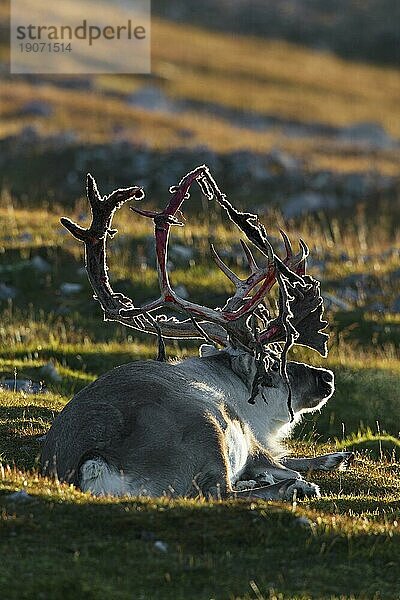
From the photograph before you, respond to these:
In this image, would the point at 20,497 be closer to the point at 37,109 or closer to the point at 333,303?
the point at 333,303

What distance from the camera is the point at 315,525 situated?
9102 millimetres

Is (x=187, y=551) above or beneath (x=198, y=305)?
beneath

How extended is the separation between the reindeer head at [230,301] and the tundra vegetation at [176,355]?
142 centimetres

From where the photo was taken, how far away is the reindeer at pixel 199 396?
1032 cm

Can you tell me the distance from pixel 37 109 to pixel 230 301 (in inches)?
1563

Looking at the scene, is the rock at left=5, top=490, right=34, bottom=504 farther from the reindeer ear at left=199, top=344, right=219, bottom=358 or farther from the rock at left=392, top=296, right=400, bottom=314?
the rock at left=392, top=296, right=400, bottom=314

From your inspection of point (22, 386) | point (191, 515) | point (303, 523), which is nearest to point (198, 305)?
point (191, 515)

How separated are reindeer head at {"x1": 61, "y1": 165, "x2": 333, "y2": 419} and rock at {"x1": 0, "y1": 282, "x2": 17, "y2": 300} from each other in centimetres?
826

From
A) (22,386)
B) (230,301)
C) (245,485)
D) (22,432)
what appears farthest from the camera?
(22,386)

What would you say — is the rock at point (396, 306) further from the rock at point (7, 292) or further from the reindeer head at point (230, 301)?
the reindeer head at point (230, 301)

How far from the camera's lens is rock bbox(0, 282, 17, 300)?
21.0m

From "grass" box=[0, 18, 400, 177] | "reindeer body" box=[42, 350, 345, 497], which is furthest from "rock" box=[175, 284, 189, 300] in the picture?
"grass" box=[0, 18, 400, 177]

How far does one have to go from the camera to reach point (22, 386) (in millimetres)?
15633

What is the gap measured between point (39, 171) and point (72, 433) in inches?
1010
